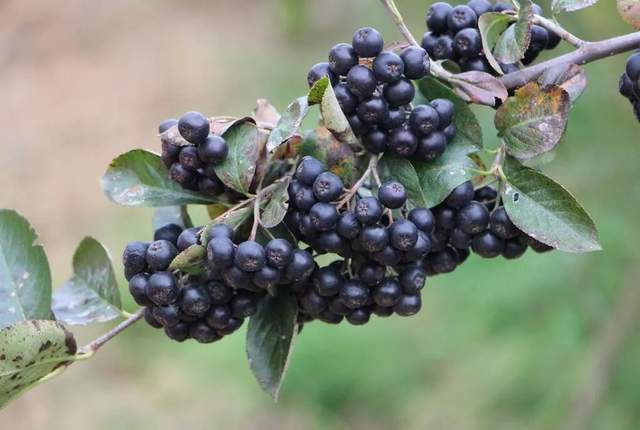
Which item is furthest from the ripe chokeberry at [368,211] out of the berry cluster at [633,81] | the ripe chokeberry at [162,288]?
the berry cluster at [633,81]

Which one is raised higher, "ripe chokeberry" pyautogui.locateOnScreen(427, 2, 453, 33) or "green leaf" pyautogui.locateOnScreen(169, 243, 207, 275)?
"ripe chokeberry" pyautogui.locateOnScreen(427, 2, 453, 33)

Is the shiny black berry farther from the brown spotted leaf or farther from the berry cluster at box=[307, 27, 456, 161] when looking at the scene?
the brown spotted leaf

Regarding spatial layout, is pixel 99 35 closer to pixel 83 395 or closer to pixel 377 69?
pixel 83 395

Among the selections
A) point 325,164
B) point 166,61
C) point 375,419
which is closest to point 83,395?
point 375,419

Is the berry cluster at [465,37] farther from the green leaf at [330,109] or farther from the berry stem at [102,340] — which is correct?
the berry stem at [102,340]

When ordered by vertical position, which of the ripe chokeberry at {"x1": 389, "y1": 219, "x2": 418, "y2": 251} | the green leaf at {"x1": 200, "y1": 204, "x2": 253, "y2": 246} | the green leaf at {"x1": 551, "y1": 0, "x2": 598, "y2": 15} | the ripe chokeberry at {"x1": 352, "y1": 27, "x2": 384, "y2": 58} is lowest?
the ripe chokeberry at {"x1": 389, "y1": 219, "x2": 418, "y2": 251}

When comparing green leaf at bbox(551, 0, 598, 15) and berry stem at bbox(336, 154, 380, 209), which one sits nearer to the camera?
berry stem at bbox(336, 154, 380, 209)

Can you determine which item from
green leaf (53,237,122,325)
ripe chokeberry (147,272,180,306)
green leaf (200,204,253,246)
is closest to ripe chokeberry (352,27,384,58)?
green leaf (200,204,253,246)
